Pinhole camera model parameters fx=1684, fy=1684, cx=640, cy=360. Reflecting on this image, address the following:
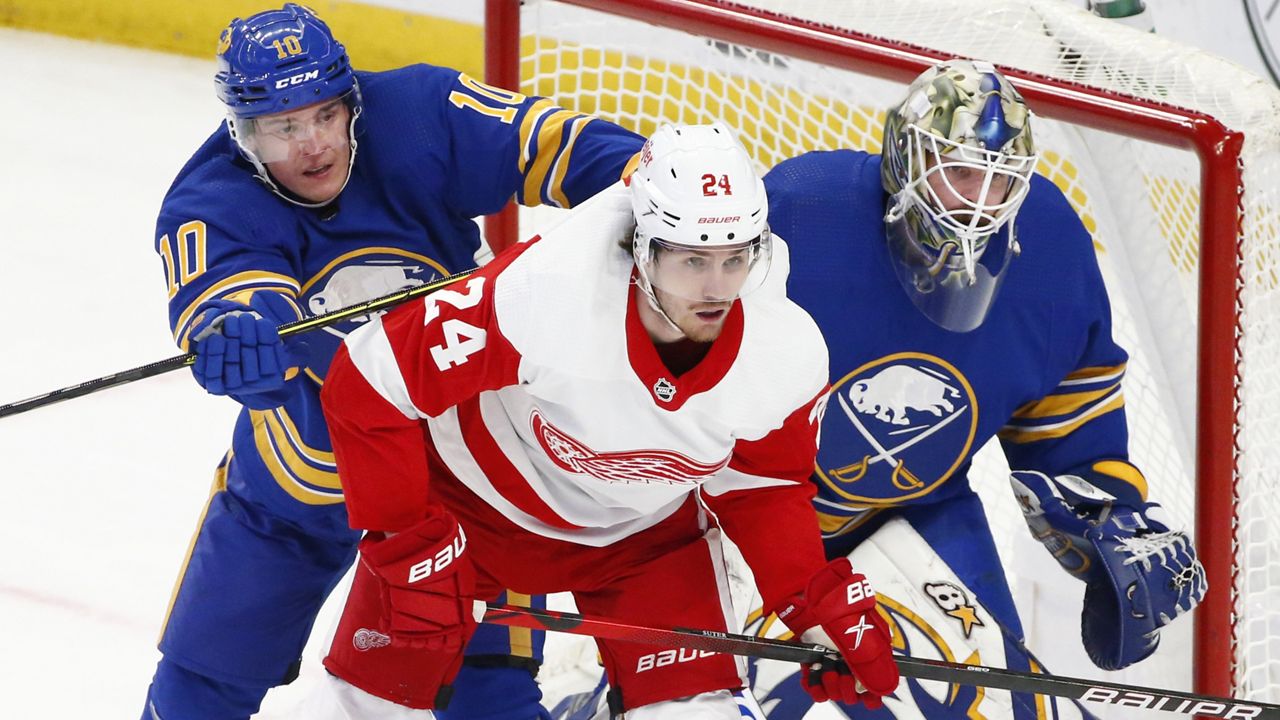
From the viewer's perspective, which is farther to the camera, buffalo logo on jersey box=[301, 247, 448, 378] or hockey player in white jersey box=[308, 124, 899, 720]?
buffalo logo on jersey box=[301, 247, 448, 378]

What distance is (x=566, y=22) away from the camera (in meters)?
3.22

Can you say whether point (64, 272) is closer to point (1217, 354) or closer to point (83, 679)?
point (83, 679)

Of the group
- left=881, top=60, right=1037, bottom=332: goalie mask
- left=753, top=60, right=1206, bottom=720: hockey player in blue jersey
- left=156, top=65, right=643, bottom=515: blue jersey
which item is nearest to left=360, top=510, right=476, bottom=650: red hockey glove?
left=156, top=65, right=643, bottom=515: blue jersey

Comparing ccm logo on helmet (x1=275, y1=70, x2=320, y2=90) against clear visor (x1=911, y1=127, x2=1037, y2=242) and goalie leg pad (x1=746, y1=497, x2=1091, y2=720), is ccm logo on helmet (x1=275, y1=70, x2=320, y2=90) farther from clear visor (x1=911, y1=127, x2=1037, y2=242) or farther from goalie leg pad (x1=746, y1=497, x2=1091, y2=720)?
goalie leg pad (x1=746, y1=497, x2=1091, y2=720)

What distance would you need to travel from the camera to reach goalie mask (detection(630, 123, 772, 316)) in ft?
6.35

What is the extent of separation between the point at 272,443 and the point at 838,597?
3.01ft

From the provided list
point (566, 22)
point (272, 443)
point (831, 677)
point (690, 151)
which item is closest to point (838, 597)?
point (831, 677)

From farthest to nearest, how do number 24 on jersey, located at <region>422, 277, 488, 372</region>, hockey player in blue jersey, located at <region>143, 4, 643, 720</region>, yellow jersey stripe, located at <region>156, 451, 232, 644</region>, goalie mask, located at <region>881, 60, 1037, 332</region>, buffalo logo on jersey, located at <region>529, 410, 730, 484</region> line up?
yellow jersey stripe, located at <region>156, 451, 232, 644</region> < hockey player in blue jersey, located at <region>143, 4, 643, 720</region> < goalie mask, located at <region>881, 60, 1037, 332</region> < buffalo logo on jersey, located at <region>529, 410, 730, 484</region> < number 24 on jersey, located at <region>422, 277, 488, 372</region>

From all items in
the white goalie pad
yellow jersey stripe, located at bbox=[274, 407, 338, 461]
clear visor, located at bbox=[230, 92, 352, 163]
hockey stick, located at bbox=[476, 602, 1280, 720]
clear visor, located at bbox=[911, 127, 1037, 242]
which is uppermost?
clear visor, located at bbox=[911, 127, 1037, 242]

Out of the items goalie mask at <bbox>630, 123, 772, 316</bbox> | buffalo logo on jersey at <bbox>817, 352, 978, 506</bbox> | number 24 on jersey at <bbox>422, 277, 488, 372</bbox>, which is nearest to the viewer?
goalie mask at <bbox>630, 123, 772, 316</bbox>

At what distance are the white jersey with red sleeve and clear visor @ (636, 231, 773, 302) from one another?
7 centimetres

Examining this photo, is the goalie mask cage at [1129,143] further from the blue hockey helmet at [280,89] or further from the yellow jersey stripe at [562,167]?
the blue hockey helmet at [280,89]

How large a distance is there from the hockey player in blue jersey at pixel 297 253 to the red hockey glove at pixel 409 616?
257mm

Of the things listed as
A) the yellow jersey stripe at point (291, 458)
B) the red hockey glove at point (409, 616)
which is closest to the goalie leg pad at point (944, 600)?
the red hockey glove at point (409, 616)
